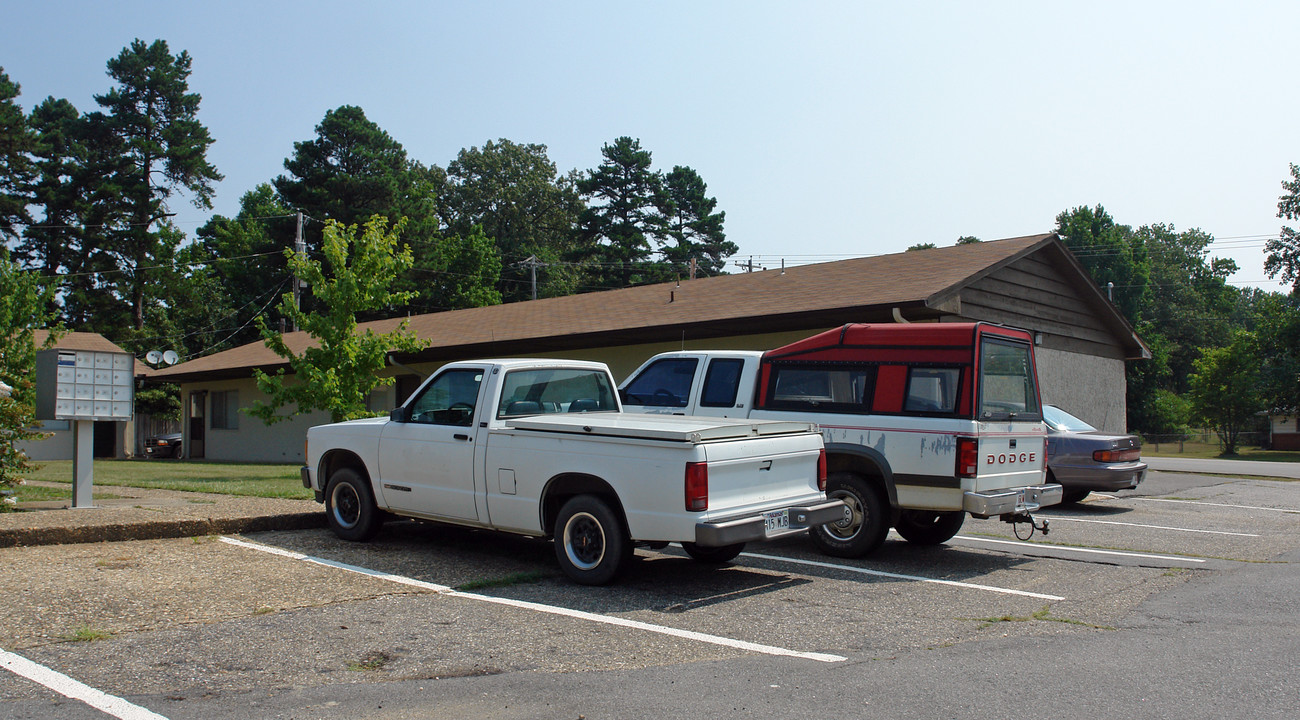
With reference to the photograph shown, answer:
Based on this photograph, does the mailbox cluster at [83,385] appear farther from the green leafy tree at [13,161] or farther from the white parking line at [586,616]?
the green leafy tree at [13,161]

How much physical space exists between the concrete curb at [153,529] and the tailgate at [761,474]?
16.5 ft

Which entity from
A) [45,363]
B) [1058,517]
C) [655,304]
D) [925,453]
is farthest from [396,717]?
[655,304]

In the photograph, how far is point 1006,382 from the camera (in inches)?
348

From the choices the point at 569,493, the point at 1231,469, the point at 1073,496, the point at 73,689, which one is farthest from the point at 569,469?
the point at 1231,469

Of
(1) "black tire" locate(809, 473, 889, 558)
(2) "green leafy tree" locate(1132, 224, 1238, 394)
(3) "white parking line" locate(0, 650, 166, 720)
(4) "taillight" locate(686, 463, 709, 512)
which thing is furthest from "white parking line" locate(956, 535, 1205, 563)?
(2) "green leafy tree" locate(1132, 224, 1238, 394)

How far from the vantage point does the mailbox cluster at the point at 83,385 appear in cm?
965

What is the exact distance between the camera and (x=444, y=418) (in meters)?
8.29

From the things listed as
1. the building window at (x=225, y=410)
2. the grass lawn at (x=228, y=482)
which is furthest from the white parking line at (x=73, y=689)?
the building window at (x=225, y=410)

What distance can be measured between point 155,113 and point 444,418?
2102 inches

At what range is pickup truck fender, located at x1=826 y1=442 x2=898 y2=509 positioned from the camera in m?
8.37

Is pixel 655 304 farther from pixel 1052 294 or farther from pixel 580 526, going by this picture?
pixel 580 526

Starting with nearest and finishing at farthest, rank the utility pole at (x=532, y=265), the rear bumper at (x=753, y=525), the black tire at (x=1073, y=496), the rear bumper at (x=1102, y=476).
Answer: the rear bumper at (x=753, y=525) < the rear bumper at (x=1102, y=476) < the black tire at (x=1073, y=496) < the utility pole at (x=532, y=265)

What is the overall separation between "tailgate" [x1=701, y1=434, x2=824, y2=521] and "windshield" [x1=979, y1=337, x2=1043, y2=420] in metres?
1.77

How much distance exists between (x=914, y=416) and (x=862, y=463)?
2.11ft
